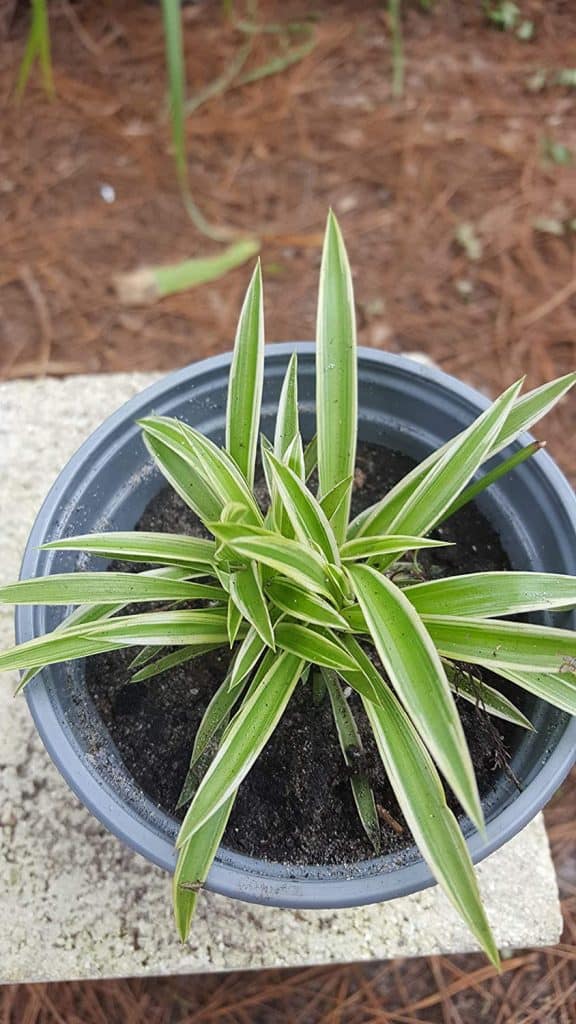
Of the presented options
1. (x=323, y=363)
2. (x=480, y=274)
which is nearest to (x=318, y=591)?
(x=323, y=363)

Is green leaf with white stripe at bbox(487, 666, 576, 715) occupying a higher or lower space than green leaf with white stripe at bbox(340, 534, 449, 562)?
lower

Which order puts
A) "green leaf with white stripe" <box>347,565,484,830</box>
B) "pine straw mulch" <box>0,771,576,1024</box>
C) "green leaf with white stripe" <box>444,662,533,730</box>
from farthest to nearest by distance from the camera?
"pine straw mulch" <box>0,771,576,1024</box> < "green leaf with white stripe" <box>444,662,533,730</box> < "green leaf with white stripe" <box>347,565,484,830</box>

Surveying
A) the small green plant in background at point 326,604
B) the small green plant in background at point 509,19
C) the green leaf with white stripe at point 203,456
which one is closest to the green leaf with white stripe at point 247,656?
the small green plant in background at point 326,604

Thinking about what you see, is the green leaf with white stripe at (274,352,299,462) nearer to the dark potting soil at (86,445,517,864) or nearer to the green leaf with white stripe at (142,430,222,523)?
the green leaf with white stripe at (142,430,222,523)

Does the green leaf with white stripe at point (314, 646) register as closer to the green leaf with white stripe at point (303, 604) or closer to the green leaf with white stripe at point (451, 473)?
the green leaf with white stripe at point (303, 604)

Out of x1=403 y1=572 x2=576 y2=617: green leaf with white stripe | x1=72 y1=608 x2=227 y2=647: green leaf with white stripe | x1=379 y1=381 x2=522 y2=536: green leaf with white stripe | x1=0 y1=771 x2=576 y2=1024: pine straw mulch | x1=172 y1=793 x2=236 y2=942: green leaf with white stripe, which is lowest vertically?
x1=0 y1=771 x2=576 y2=1024: pine straw mulch

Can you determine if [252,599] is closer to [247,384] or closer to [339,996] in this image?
[247,384]

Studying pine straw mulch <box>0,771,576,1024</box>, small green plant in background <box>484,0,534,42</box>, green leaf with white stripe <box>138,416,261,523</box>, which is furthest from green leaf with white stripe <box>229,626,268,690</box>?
small green plant in background <box>484,0,534,42</box>
